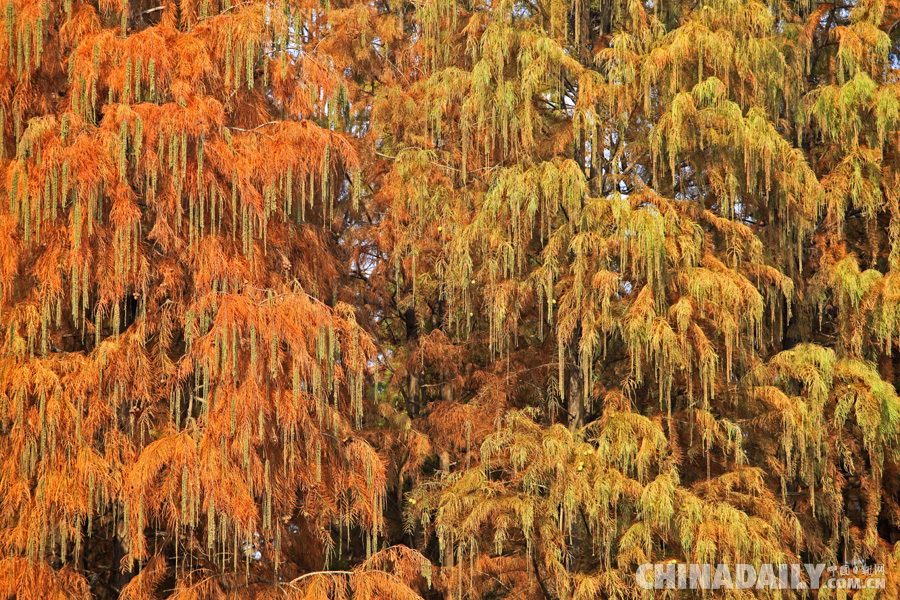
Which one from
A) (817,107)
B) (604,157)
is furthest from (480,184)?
(817,107)

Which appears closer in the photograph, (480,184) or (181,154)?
(181,154)

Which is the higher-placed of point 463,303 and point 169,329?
point 169,329

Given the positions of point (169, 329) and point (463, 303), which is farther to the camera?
point (463, 303)

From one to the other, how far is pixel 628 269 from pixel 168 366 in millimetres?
3487

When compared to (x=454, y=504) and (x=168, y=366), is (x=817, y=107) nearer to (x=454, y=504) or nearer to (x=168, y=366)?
(x=454, y=504)

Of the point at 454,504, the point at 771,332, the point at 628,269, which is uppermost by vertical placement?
the point at 628,269

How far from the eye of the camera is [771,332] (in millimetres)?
10203

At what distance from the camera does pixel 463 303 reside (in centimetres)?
1039

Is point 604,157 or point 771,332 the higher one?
point 604,157

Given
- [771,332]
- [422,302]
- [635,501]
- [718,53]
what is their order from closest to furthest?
[635,501] → [718,53] → [771,332] → [422,302]

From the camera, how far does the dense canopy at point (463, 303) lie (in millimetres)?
8703

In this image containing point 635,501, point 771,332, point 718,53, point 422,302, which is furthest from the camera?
point 422,302

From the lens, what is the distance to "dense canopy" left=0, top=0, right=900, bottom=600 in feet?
28.6

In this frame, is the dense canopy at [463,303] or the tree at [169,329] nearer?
the tree at [169,329]
